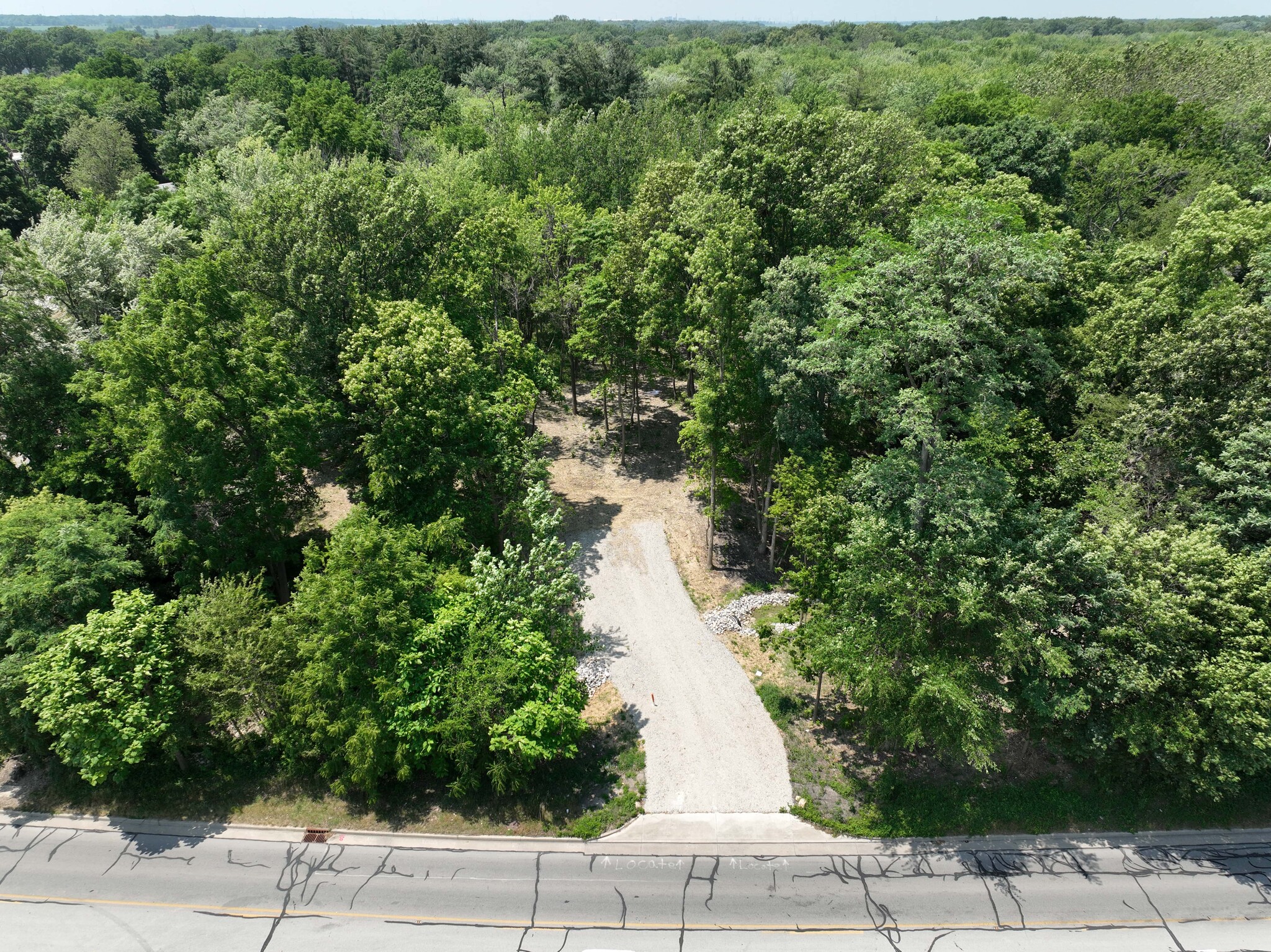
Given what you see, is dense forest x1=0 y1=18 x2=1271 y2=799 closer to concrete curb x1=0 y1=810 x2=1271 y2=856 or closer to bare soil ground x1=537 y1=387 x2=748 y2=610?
bare soil ground x1=537 y1=387 x2=748 y2=610

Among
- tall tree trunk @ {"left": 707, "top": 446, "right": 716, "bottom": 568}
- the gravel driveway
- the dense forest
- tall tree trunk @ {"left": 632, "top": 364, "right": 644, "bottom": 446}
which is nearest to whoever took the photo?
the dense forest

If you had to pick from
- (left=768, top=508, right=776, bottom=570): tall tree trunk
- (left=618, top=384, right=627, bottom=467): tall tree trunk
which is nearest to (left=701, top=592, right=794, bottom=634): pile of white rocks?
(left=768, top=508, right=776, bottom=570): tall tree trunk

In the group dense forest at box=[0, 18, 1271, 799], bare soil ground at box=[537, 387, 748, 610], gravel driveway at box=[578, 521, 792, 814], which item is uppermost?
dense forest at box=[0, 18, 1271, 799]

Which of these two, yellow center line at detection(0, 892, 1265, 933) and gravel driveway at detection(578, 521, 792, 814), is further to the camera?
gravel driveway at detection(578, 521, 792, 814)

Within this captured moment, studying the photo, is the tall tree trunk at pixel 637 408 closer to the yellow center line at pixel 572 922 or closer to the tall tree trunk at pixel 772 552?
the tall tree trunk at pixel 772 552

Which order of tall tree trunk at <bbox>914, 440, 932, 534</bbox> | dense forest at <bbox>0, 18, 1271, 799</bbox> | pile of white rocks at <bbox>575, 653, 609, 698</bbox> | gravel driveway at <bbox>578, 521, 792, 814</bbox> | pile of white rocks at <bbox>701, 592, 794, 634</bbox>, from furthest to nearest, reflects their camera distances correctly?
pile of white rocks at <bbox>701, 592, 794, 634</bbox> < pile of white rocks at <bbox>575, 653, 609, 698</bbox> < gravel driveway at <bbox>578, 521, 792, 814</bbox> < tall tree trunk at <bbox>914, 440, 932, 534</bbox> < dense forest at <bbox>0, 18, 1271, 799</bbox>

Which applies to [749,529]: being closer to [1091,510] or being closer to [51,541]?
[1091,510]

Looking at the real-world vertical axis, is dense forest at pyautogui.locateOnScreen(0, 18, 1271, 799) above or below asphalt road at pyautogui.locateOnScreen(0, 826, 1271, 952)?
above

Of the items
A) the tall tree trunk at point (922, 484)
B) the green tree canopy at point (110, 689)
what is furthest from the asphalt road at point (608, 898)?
the tall tree trunk at point (922, 484)
